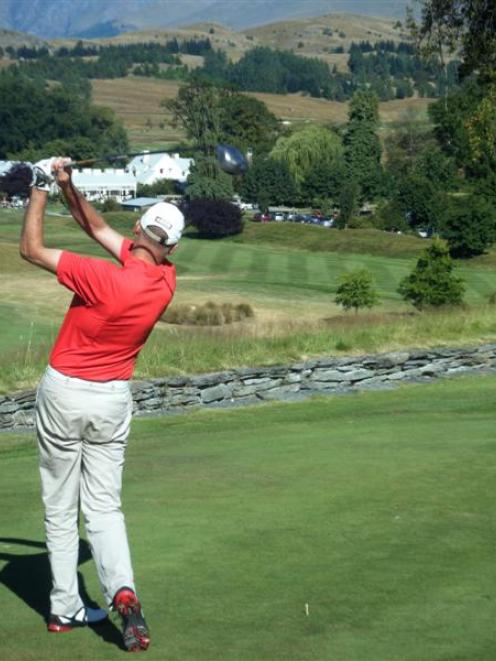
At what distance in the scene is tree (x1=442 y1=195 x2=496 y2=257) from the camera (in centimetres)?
8756

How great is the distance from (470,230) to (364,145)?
171 ft

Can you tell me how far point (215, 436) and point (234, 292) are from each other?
168ft

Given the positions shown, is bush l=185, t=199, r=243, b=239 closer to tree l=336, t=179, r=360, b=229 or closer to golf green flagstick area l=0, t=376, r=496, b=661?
tree l=336, t=179, r=360, b=229

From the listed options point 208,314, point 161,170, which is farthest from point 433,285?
point 161,170

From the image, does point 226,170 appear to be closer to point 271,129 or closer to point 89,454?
point 89,454

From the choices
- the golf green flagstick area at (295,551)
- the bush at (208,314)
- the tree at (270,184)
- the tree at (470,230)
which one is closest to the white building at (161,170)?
the tree at (270,184)

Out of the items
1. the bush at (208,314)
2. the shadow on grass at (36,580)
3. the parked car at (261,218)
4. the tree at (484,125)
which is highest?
the shadow on grass at (36,580)

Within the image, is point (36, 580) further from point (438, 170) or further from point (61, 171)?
point (438, 170)

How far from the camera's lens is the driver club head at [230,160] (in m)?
7.60

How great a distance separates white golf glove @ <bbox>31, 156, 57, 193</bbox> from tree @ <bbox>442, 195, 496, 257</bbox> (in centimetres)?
8246

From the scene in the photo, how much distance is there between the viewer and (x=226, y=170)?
7.77m

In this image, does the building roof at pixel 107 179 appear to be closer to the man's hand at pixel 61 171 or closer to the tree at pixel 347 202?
the tree at pixel 347 202

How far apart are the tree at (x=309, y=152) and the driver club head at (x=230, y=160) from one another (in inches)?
4945

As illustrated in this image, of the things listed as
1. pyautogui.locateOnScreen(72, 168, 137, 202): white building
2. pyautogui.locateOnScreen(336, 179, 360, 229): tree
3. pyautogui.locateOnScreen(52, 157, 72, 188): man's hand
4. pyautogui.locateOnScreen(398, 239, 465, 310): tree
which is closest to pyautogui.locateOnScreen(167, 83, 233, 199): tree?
pyautogui.locateOnScreen(72, 168, 137, 202): white building
